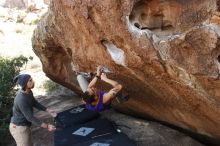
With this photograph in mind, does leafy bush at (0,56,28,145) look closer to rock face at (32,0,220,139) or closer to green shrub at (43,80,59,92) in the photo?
green shrub at (43,80,59,92)

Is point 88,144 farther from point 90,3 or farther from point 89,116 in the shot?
point 90,3

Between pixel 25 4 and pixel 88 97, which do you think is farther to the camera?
pixel 25 4

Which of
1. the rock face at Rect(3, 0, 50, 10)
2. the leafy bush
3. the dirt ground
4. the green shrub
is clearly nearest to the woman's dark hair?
the dirt ground

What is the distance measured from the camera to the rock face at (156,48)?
4.22 metres

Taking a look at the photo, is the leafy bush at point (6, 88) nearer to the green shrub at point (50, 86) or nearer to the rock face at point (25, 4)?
the green shrub at point (50, 86)

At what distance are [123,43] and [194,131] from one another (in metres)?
2.08

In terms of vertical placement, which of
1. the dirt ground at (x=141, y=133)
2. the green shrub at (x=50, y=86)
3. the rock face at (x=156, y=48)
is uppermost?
the rock face at (x=156, y=48)

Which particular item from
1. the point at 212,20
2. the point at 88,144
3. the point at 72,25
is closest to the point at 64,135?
the point at 88,144

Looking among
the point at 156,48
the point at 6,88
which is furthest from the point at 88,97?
the point at 6,88

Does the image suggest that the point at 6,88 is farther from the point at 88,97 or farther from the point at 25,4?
the point at 25,4

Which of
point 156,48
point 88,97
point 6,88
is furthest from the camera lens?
point 6,88

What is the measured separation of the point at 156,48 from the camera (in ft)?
15.1

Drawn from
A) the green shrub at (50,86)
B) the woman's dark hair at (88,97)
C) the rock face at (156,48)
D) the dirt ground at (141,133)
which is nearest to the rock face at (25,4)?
the green shrub at (50,86)

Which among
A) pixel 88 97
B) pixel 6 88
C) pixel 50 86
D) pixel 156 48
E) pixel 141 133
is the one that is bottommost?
pixel 50 86
